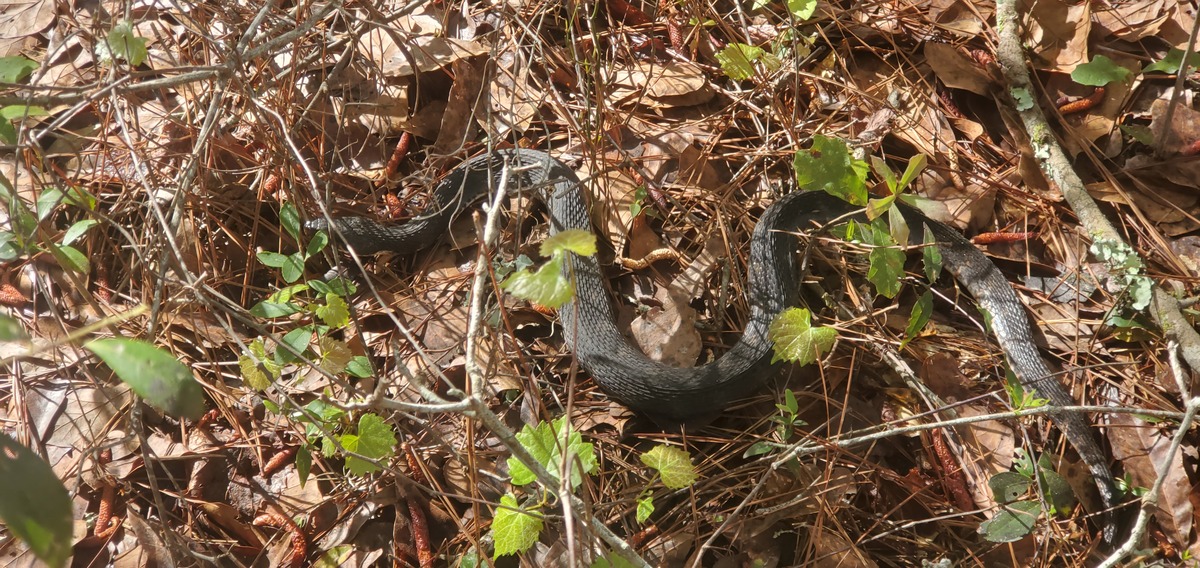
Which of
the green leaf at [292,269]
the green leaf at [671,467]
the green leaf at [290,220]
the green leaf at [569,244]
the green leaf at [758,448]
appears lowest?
the green leaf at [758,448]

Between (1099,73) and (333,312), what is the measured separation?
368 centimetres

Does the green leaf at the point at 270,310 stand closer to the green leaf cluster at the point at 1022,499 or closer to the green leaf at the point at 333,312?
the green leaf at the point at 333,312

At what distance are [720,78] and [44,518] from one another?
3436 mm

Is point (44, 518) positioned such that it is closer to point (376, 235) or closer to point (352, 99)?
point (376, 235)

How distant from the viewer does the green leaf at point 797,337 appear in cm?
257

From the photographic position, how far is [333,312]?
3057mm

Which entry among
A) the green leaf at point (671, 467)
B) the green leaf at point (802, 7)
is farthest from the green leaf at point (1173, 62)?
the green leaf at point (671, 467)

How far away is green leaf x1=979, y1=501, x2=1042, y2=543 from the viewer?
106 inches

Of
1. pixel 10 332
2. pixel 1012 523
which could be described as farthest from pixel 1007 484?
pixel 10 332

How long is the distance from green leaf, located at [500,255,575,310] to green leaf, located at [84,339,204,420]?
69 cm

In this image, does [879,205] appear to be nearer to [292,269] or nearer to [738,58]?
[738,58]

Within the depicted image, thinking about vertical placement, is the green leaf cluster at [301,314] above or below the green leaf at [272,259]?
below

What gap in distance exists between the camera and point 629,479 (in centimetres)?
303

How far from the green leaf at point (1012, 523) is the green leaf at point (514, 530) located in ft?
5.76
